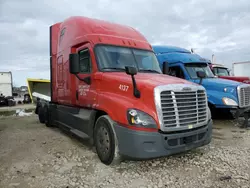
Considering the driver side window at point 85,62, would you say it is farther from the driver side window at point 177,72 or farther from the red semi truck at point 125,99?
the driver side window at point 177,72

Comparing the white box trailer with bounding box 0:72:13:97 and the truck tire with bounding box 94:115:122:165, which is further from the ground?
the white box trailer with bounding box 0:72:13:97

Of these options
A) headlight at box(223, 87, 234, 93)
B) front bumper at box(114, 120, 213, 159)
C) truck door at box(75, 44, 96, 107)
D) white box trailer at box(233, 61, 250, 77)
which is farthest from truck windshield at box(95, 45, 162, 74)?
white box trailer at box(233, 61, 250, 77)

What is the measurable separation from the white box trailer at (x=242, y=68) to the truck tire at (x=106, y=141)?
1722 centimetres

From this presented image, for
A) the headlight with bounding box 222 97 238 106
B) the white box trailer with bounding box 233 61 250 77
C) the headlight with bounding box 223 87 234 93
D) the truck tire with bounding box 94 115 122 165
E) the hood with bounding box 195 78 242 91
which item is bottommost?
the truck tire with bounding box 94 115 122 165

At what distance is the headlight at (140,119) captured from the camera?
3832 mm

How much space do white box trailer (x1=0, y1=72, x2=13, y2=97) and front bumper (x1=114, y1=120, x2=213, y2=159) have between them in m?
22.2

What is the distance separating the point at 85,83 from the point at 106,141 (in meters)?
1.60

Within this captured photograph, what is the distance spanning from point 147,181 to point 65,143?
306 centimetres

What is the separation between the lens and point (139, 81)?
4266 mm

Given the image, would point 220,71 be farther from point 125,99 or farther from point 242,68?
point 125,99

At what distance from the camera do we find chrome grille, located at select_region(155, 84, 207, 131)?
3.92m

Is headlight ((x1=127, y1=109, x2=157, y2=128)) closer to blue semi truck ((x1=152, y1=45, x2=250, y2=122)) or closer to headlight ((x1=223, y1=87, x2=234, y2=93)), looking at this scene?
blue semi truck ((x1=152, y1=45, x2=250, y2=122))

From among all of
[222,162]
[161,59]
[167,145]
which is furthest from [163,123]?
[161,59]

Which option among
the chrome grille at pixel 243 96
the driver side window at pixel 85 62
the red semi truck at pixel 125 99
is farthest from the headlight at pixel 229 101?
the driver side window at pixel 85 62
